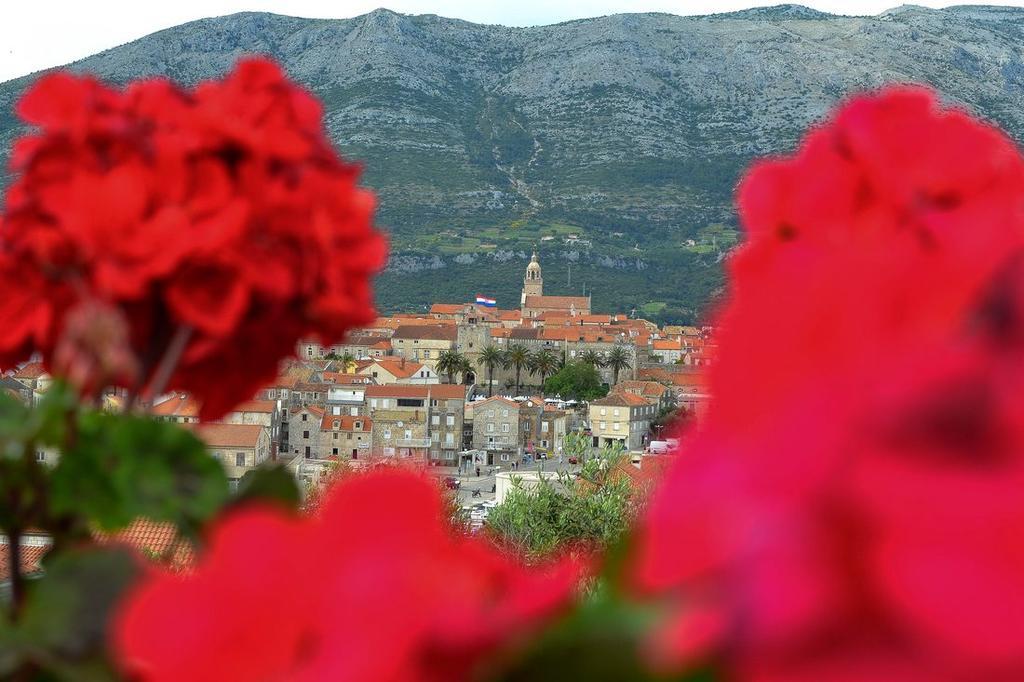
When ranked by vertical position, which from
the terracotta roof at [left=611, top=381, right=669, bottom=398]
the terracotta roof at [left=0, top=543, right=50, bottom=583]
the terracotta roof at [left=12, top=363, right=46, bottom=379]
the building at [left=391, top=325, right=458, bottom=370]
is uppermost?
the terracotta roof at [left=12, top=363, right=46, bottom=379]

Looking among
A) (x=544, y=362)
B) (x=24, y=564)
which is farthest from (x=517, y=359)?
(x=24, y=564)

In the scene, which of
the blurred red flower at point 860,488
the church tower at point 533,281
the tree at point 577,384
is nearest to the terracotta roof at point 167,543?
the blurred red flower at point 860,488

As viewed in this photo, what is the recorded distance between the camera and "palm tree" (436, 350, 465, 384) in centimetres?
5575

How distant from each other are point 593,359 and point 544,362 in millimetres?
2990

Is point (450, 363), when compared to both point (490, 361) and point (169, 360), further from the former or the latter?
point (169, 360)

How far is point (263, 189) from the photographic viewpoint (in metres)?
0.86

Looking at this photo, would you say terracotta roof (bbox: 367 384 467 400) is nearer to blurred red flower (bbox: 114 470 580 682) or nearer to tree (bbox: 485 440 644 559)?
tree (bbox: 485 440 644 559)

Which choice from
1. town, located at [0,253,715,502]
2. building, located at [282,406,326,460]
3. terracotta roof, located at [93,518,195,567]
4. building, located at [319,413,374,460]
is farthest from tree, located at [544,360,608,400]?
terracotta roof, located at [93,518,195,567]

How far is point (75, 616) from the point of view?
0.67 metres

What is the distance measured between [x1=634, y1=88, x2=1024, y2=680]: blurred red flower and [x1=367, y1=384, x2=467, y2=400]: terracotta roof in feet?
155

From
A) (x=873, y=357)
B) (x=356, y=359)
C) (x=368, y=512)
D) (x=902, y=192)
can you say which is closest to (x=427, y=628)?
(x=368, y=512)

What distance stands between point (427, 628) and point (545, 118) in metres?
108

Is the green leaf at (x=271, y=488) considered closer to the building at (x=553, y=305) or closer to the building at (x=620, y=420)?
the building at (x=620, y=420)

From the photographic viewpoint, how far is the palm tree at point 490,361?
5928cm
